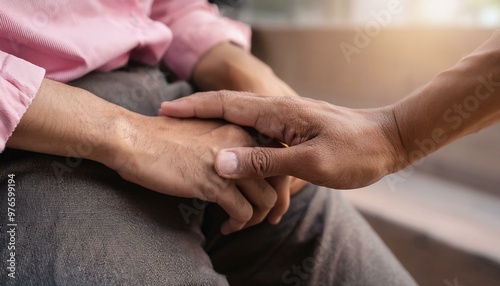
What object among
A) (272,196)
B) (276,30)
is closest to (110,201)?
(272,196)

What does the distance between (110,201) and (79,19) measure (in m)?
0.24

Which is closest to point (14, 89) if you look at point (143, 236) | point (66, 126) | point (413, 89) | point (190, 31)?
point (66, 126)

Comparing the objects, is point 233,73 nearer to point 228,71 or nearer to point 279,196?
point 228,71

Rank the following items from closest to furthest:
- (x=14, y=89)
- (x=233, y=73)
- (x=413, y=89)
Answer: (x=14, y=89) < (x=233, y=73) < (x=413, y=89)

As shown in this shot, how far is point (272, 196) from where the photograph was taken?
0.62m

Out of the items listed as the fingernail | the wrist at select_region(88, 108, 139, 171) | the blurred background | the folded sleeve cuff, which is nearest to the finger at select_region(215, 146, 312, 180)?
the fingernail

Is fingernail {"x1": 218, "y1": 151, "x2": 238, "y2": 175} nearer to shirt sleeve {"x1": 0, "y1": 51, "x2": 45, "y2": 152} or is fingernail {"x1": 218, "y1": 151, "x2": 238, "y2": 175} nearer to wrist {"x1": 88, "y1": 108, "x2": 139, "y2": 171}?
wrist {"x1": 88, "y1": 108, "x2": 139, "y2": 171}

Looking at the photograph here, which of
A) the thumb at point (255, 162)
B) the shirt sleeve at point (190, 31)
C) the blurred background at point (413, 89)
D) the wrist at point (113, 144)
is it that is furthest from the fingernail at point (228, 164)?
the blurred background at point (413, 89)

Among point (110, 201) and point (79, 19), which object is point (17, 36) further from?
point (110, 201)

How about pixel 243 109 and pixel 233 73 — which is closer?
pixel 243 109

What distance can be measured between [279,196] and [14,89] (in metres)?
0.35

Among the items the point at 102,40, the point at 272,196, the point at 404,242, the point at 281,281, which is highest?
the point at 102,40

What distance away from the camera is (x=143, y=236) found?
0.53 meters

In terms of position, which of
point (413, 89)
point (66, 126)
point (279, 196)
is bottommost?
point (413, 89)
